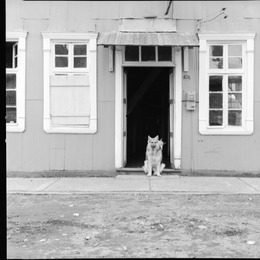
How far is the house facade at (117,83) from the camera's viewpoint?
935 centimetres

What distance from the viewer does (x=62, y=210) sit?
20.5ft

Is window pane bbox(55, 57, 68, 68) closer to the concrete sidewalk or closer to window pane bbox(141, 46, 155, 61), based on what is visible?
window pane bbox(141, 46, 155, 61)

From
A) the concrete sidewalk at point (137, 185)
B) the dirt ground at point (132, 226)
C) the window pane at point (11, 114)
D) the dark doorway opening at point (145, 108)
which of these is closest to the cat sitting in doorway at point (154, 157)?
the concrete sidewalk at point (137, 185)

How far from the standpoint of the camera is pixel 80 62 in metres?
9.52

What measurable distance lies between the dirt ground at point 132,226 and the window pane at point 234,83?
3170 millimetres

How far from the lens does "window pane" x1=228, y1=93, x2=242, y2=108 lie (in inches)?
372

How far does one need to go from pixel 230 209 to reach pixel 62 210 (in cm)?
283

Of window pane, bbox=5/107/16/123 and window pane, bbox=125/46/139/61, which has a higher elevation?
window pane, bbox=125/46/139/61

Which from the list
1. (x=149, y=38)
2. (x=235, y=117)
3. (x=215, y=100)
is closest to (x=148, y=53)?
(x=149, y=38)

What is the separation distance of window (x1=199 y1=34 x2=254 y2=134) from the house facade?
2 cm

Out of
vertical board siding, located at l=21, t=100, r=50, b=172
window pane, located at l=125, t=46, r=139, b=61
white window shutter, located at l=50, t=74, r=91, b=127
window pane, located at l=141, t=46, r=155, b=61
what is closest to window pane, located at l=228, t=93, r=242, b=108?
window pane, located at l=141, t=46, r=155, b=61
